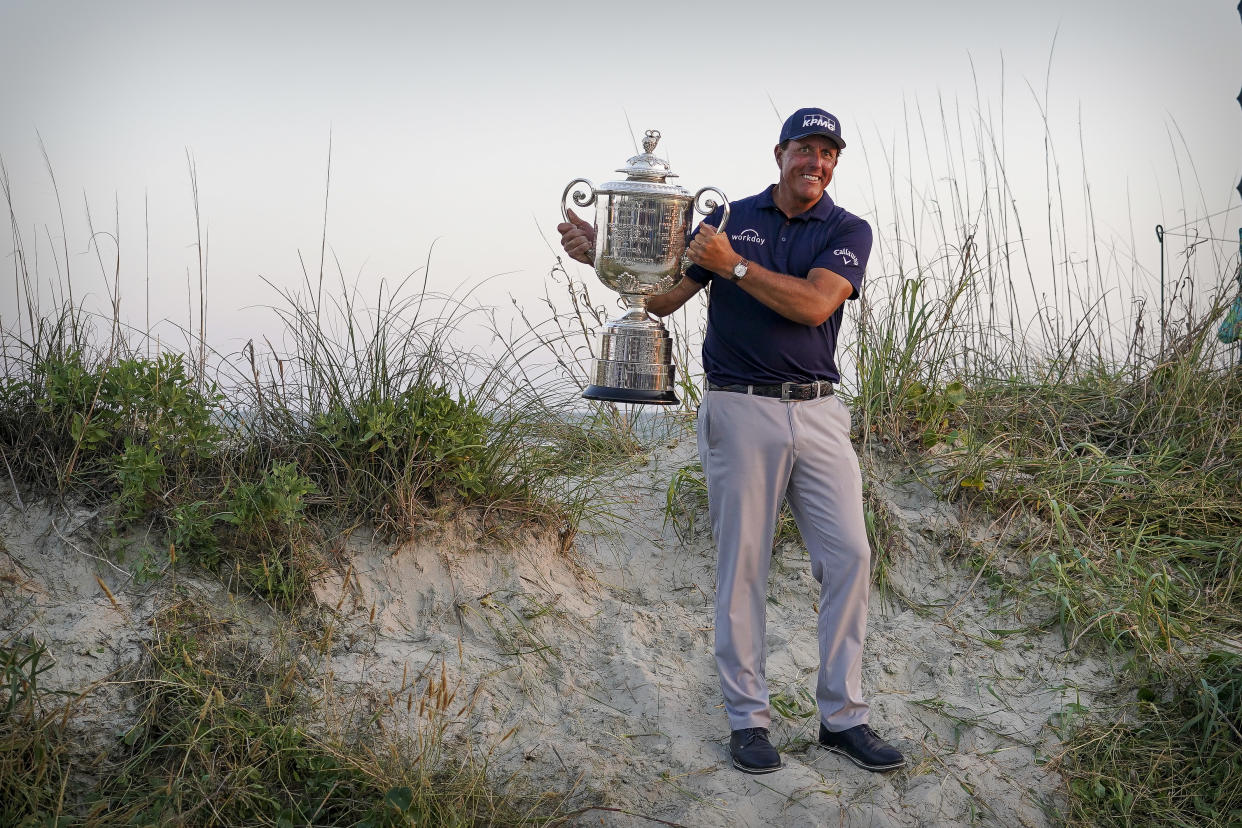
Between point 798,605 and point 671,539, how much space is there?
28.0 inches

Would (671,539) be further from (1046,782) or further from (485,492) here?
(1046,782)

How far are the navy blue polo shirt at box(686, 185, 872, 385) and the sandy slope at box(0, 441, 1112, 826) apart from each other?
133 cm

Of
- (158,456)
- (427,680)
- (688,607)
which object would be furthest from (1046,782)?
(158,456)

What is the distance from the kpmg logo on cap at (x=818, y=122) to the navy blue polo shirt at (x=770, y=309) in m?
0.29

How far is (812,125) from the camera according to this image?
3775 millimetres

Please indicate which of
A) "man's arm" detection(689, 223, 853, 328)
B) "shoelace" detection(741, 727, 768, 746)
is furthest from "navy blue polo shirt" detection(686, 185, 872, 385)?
"shoelace" detection(741, 727, 768, 746)

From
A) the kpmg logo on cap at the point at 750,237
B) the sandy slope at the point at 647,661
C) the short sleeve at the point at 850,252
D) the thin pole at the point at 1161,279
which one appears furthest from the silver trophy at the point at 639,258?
the thin pole at the point at 1161,279

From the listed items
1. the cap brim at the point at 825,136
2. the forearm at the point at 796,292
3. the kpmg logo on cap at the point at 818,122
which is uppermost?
the kpmg logo on cap at the point at 818,122

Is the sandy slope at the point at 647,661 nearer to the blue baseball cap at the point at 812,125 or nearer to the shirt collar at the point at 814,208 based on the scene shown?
the shirt collar at the point at 814,208

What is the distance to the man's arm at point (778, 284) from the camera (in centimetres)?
357

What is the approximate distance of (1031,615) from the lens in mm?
4887

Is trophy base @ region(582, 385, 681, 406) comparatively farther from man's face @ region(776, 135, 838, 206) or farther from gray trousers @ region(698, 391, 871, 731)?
man's face @ region(776, 135, 838, 206)

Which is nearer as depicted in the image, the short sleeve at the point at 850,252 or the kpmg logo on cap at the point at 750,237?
the short sleeve at the point at 850,252

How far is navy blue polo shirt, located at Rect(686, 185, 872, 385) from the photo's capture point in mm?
3820
